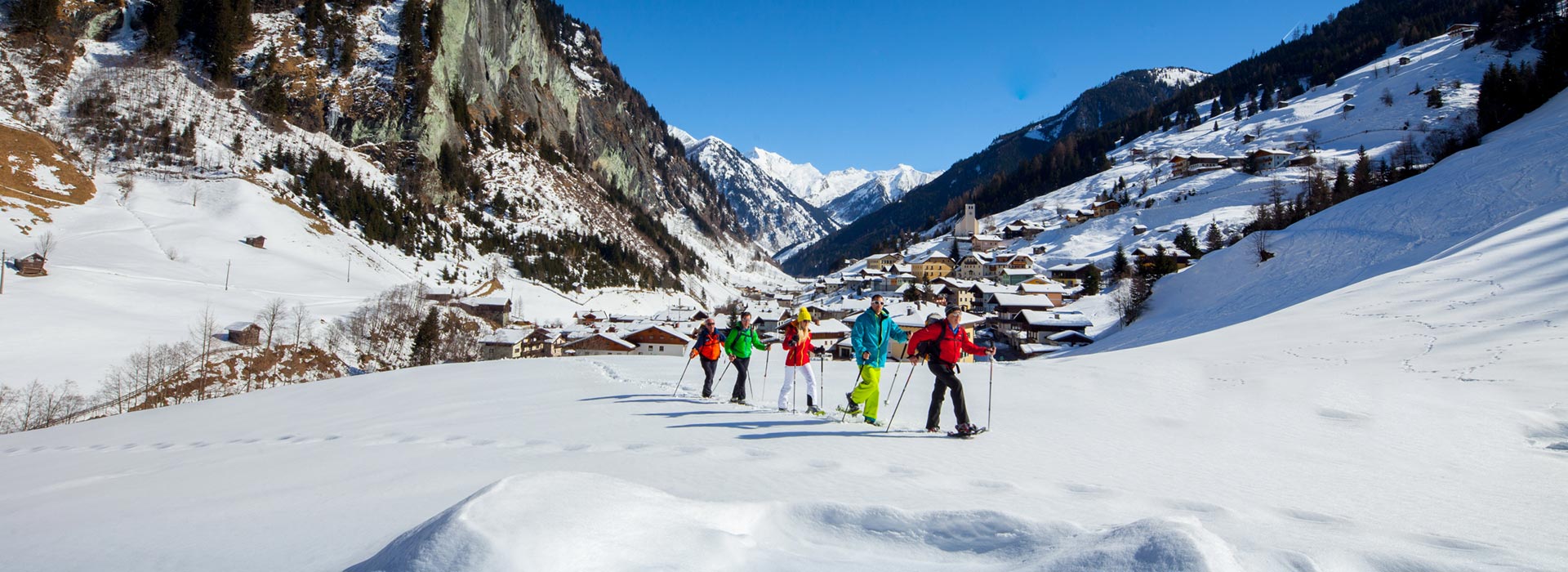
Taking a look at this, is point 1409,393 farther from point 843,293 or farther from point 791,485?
point 843,293

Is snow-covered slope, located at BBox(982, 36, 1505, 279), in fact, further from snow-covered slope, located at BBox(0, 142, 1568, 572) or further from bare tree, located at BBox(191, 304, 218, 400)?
bare tree, located at BBox(191, 304, 218, 400)

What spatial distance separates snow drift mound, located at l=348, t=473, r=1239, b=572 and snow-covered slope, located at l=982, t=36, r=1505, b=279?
276 ft

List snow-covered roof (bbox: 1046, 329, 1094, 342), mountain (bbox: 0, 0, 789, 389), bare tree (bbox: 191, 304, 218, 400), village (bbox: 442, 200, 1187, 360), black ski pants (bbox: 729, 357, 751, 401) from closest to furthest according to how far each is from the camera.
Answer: black ski pants (bbox: 729, 357, 751, 401) < bare tree (bbox: 191, 304, 218, 400) < snow-covered roof (bbox: 1046, 329, 1094, 342) < mountain (bbox: 0, 0, 789, 389) < village (bbox: 442, 200, 1187, 360)

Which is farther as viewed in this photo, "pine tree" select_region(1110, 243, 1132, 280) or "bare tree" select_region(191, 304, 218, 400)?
"pine tree" select_region(1110, 243, 1132, 280)

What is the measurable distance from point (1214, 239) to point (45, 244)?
9730 centimetres

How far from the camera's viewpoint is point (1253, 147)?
10119cm

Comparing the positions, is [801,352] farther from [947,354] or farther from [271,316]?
[271,316]

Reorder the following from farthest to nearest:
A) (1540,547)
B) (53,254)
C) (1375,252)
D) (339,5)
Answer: (339,5), (53,254), (1375,252), (1540,547)

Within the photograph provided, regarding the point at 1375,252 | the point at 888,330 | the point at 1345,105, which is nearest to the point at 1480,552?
the point at 888,330

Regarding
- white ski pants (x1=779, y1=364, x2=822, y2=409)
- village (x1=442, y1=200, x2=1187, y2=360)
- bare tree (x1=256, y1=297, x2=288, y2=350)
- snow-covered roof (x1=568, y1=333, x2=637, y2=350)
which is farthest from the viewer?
snow-covered roof (x1=568, y1=333, x2=637, y2=350)

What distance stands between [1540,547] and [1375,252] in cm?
3346

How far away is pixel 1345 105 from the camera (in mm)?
102562

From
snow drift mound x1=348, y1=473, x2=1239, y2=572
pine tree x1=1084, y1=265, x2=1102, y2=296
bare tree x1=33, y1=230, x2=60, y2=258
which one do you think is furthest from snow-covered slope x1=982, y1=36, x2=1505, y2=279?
bare tree x1=33, y1=230, x2=60, y2=258

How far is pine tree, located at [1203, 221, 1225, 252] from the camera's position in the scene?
6395 centimetres
